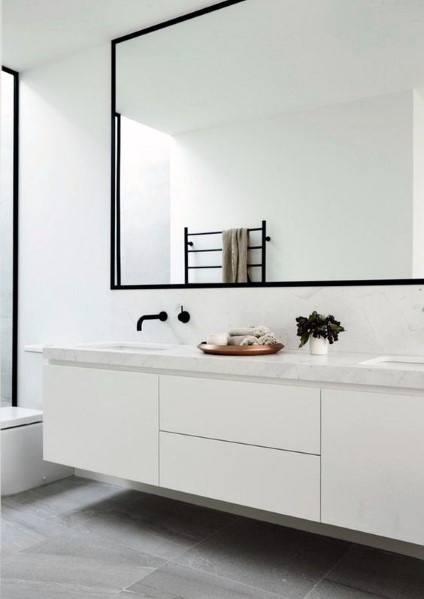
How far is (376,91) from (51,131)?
1999 millimetres


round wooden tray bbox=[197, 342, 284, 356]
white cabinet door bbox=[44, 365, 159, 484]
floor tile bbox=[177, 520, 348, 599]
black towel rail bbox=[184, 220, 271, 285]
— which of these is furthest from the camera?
black towel rail bbox=[184, 220, 271, 285]

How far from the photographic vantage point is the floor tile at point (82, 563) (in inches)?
77.7

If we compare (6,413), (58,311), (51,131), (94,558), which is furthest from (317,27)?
(6,413)

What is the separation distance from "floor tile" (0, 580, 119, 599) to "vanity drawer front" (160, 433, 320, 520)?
47 centimetres

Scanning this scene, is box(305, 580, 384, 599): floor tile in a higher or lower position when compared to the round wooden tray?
lower

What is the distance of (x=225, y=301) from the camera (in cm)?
268

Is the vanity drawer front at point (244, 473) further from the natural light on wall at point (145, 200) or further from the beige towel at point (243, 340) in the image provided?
the natural light on wall at point (145, 200)

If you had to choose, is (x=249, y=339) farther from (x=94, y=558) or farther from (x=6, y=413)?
(x=6, y=413)

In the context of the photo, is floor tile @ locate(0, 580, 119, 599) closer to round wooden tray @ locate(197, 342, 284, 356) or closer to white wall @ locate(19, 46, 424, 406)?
round wooden tray @ locate(197, 342, 284, 356)

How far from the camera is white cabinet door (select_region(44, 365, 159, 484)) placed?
2277mm

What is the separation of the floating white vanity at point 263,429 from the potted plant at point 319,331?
0.11 metres

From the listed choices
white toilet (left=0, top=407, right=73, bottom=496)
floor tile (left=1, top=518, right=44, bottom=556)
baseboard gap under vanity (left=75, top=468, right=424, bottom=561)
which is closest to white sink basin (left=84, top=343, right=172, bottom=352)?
white toilet (left=0, top=407, right=73, bottom=496)

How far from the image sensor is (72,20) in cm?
292

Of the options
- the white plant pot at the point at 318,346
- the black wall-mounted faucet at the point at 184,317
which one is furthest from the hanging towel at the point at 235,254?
the white plant pot at the point at 318,346
